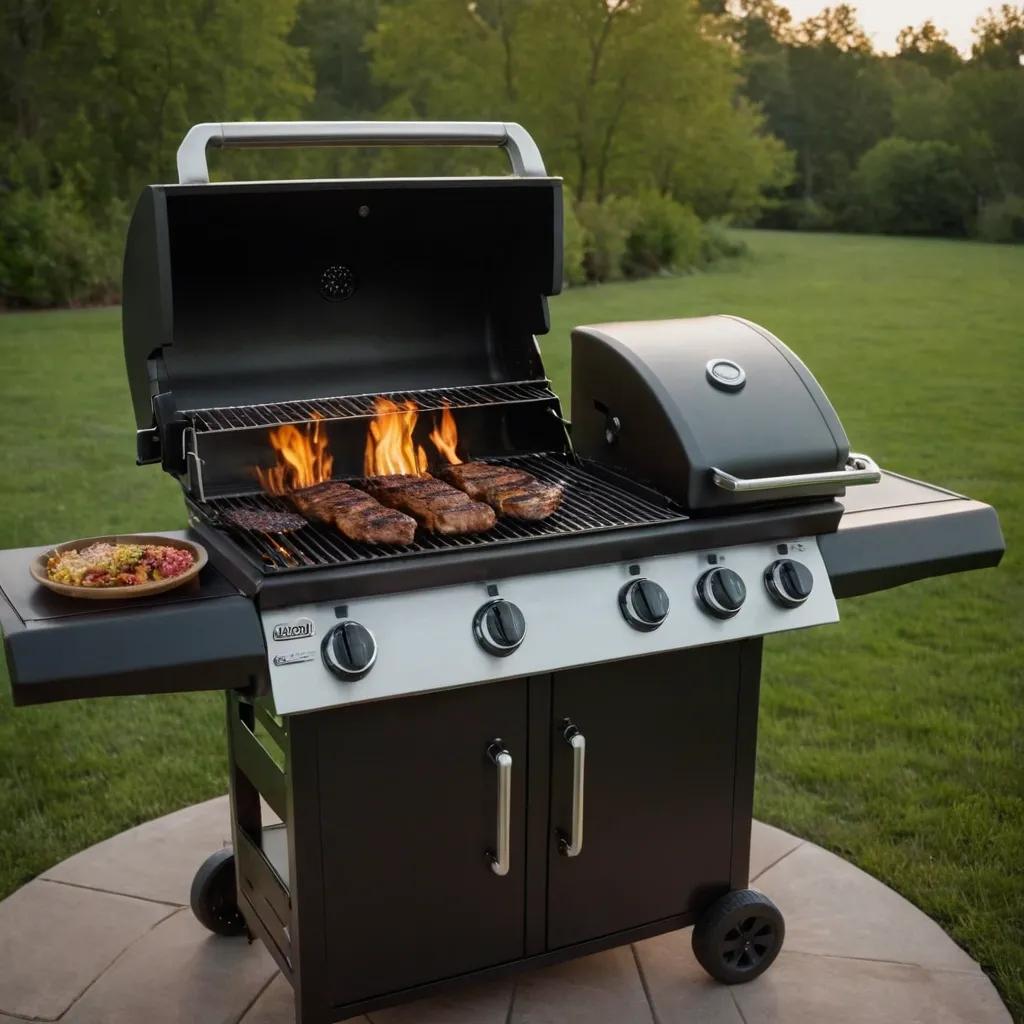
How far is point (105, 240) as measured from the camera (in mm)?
13234

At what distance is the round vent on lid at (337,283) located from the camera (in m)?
2.77

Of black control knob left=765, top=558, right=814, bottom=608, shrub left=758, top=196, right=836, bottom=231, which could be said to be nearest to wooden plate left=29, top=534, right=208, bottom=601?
black control knob left=765, top=558, right=814, bottom=608

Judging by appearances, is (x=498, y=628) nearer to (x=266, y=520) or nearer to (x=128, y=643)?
(x=266, y=520)

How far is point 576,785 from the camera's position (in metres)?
2.50

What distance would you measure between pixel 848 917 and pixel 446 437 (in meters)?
1.56

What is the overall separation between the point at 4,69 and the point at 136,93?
6.61 ft

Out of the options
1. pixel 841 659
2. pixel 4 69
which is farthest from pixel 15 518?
pixel 4 69

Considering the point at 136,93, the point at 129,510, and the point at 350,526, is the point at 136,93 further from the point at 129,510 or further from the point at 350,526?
the point at 350,526

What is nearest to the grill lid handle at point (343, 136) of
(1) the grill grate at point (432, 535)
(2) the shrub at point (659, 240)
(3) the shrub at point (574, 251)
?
(1) the grill grate at point (432, 535)

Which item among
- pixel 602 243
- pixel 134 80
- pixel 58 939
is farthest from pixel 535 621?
pixel 134 80

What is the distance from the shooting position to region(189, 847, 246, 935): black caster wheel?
2.98 metres

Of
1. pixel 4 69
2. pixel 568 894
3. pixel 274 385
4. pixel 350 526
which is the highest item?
pixel 4 69

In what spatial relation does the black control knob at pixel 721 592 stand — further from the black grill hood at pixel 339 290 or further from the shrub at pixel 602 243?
the shrub at pixel 602 243

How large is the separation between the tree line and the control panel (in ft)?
38.9
